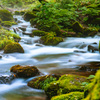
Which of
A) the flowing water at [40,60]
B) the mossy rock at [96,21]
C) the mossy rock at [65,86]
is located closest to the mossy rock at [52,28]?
the flowing water at [40,60]

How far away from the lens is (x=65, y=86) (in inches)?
134

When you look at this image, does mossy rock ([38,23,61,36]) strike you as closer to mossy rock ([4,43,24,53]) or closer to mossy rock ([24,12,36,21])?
mossy rock ([24,12,36,21])

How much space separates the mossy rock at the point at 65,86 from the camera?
332 cm

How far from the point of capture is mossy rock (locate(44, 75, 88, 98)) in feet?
10.9

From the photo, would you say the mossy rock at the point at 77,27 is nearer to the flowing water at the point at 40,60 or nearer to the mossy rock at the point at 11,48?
the flowing water at the point at 40,60

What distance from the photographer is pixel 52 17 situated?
559 inches

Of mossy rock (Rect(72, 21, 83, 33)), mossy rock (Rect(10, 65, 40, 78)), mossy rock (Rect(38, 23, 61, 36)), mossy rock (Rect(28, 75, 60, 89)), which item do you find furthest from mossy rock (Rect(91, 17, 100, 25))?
mossy rock (Rect(28, 75, 60, 89))

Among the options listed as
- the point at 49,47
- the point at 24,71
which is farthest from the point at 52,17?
the point at 24,71

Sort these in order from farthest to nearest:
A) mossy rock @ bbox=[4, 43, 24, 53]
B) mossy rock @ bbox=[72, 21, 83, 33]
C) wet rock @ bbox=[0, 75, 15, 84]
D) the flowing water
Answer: mossy rock @ bbox=[72, 21, 83, 33]
mossy rock @ bbox=[4, 43, 24, 53]
wet rock @ bbox=[0, 75, 15, 84]
the flowing water

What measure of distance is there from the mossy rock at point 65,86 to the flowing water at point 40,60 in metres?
0.35

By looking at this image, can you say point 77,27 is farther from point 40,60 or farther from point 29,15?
point 40,60

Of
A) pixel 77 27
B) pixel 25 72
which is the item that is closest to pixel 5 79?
pixel 25 72

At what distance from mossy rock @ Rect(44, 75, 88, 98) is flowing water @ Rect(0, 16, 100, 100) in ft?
1.15

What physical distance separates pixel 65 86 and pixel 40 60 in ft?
14.3
